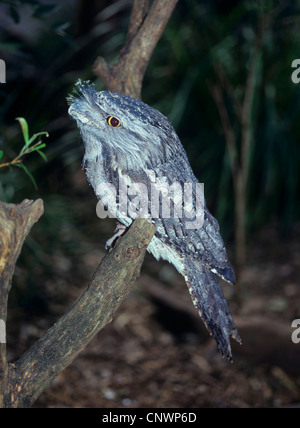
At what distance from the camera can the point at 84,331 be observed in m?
1.59

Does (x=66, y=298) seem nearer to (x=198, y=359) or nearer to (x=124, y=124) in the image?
(x=198, y=359)

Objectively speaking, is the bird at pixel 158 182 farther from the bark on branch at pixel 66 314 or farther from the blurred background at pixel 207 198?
the blurred background at pixel 207 198

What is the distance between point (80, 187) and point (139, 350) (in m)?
1.90

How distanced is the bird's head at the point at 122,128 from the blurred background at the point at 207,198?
126 centimetres

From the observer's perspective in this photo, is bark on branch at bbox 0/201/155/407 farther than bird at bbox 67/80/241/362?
No

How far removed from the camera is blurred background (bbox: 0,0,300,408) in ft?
10.6

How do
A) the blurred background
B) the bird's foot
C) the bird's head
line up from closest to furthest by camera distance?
the bird's head → the bird's foot → the blurred background

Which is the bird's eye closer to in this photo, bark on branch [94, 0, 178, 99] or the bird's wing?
the bird's wing

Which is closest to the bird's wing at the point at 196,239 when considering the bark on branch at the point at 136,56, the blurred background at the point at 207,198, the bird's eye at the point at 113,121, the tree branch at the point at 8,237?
the bird's eye at the point at 113,121

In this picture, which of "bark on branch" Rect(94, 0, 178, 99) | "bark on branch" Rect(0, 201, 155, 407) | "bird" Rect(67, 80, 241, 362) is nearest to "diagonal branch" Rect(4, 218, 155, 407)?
"bark on branch" Rect(0, 201, 155, 407)

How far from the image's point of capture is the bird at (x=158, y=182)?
6.08 ft

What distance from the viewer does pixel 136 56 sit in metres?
2.25

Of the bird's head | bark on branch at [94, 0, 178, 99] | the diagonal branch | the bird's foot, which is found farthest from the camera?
bark on branch at [94, 0, 178, 99]

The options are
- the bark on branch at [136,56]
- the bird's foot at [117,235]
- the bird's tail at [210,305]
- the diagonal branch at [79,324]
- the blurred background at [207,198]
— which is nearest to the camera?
the diagonal branch at [79,324]
